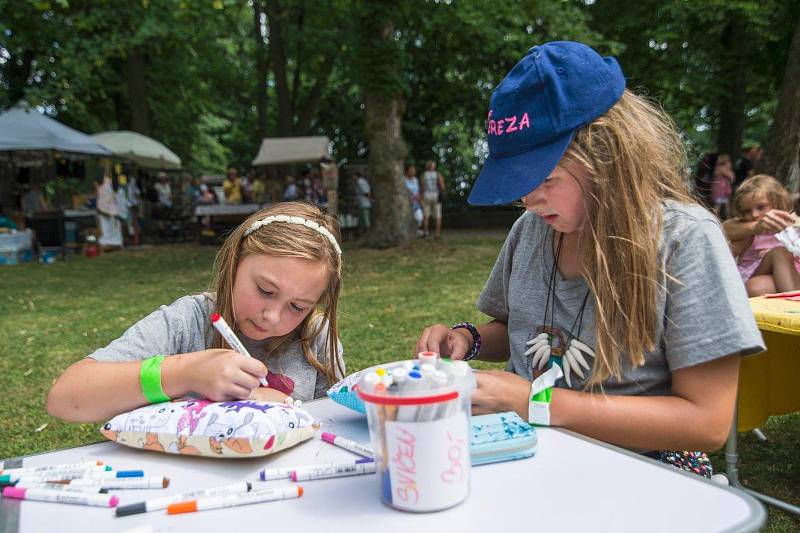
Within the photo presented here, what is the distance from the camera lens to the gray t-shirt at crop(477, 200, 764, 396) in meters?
1.26

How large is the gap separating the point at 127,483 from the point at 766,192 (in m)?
4.07

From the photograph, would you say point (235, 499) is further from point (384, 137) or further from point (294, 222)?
point (384, 137)

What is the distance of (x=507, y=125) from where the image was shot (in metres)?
1.37

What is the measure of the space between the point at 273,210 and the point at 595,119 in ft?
2.91

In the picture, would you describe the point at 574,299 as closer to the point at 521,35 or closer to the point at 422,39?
the point at 521,35

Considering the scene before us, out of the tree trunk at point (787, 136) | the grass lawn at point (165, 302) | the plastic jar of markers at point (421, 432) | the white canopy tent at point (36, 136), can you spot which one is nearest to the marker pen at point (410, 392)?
the plastic jar of markers at point (421, 432)

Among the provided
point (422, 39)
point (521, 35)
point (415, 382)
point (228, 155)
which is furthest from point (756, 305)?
point (228, 155)

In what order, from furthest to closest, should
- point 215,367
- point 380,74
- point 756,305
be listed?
point 380,74 < point 756,305 < point 215,367

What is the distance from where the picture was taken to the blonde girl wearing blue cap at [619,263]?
1.27 meters

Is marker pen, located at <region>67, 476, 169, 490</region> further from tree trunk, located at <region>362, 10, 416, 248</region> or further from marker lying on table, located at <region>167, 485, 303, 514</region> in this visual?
tree trunk, located at <region>362, 10, 416, 248</region>

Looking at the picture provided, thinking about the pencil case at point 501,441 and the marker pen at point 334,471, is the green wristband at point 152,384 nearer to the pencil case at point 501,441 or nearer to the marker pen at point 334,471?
the marker pen at point 334,471

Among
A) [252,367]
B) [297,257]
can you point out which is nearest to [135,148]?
[297,257]

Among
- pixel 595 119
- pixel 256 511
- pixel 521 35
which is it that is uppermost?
pixel 521 35

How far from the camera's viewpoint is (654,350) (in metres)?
1.34
